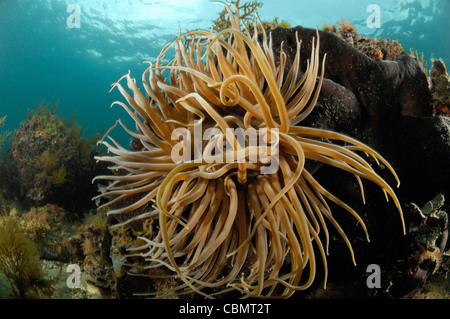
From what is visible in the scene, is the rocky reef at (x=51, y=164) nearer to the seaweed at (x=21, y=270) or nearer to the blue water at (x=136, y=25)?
the seaweed at (x=21, y=270)

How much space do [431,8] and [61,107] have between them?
96466mm

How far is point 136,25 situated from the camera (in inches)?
1272

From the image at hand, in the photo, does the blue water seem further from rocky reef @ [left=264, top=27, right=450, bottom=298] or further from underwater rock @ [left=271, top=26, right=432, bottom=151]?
rocky reef @ [left=264, top=27, right=450, bottom=298]

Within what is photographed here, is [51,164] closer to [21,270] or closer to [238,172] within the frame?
[21,270]

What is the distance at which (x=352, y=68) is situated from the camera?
2607mm

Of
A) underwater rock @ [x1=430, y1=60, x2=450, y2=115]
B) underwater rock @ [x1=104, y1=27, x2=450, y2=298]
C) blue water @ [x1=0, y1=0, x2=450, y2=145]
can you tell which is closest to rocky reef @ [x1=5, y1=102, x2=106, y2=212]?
underwater rock @ [x1=104, y1=27, x2=450, y2=298]

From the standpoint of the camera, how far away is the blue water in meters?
27.5

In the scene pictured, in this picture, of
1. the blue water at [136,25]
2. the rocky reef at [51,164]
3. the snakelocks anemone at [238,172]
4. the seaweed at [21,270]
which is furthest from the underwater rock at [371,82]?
the blue water at [136,25]

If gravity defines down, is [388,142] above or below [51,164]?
above

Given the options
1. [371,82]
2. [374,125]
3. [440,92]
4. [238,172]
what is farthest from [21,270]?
[440,92]

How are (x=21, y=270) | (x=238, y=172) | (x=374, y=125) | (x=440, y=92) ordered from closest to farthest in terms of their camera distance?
(x=238, y=172) → (x=374, y=125) → (x=440, y=92) → (x=21, y=270)

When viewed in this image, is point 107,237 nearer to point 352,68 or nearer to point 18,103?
point 352,68

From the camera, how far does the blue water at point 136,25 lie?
2753 centimetres

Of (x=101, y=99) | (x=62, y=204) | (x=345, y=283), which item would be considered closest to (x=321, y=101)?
(x=345, y=283)
